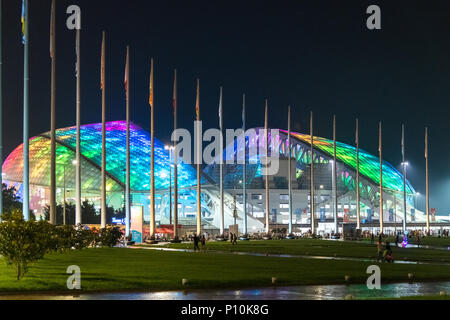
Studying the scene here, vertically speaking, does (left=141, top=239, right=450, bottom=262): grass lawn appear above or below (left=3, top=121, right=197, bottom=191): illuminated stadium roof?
below

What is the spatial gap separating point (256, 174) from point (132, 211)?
83.6 meters

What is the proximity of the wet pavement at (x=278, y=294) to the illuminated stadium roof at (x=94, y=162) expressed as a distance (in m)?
95.6

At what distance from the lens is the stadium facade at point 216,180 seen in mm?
122375

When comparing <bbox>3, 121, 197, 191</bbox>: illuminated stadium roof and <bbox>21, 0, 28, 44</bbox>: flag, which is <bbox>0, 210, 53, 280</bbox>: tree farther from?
<bbox>3, 121, 197, 191</bbox>: illuminated stadium roof

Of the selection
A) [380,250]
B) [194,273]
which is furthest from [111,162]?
[194,273]

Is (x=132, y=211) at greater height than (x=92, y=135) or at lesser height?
lesser

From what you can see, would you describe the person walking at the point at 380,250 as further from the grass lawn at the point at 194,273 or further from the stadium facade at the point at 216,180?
the stadium facade at the point at 216,180

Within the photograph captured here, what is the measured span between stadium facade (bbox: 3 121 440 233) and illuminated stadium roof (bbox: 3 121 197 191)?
0.55 ft

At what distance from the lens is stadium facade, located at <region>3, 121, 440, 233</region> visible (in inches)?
4818

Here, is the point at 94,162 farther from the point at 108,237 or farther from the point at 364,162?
the point at 364,162

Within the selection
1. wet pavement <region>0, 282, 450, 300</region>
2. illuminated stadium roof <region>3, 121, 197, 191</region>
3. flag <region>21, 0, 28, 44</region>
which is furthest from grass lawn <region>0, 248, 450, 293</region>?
illuminated stadium roof <region>3, 121, 197, 191</region>

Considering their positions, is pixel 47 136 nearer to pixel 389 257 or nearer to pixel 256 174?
pixel 256 174

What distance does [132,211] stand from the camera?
70188 millimetres
